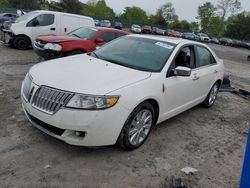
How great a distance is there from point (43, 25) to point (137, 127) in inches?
357

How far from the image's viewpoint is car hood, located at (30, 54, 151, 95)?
3.41 m

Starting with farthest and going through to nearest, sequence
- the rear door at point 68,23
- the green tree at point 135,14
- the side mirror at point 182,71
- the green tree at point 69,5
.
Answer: the green tree at point 135,14
the green tree at point 69,5
the rear door at point 68,23
the side mirror at point 182,71

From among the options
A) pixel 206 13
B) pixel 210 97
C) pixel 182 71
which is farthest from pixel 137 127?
pixel 206 13

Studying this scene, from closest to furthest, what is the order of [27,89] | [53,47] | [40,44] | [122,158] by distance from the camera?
[122,158] → [27,89] → [53,47] → [40,44]

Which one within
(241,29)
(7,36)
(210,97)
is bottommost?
(210,97)

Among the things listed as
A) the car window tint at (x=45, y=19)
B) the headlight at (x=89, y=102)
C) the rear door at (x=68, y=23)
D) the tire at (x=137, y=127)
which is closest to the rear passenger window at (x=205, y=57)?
the tire at (x=137, y=127)

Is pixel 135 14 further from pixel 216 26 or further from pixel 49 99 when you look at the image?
pixel 49 99

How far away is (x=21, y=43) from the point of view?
445 inches

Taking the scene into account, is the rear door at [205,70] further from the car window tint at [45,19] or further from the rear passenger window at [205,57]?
the car window tint at [45,19]

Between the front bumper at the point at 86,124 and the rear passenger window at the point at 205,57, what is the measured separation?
2669 millimetres

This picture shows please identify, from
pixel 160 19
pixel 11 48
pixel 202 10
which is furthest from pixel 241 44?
pixel 11 48

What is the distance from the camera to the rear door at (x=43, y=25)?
11.2 m

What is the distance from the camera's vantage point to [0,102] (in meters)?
5.09

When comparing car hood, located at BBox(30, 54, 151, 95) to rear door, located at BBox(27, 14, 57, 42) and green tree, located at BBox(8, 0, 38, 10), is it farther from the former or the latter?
green tree, located at BBox(8, 0, 38, 10)
